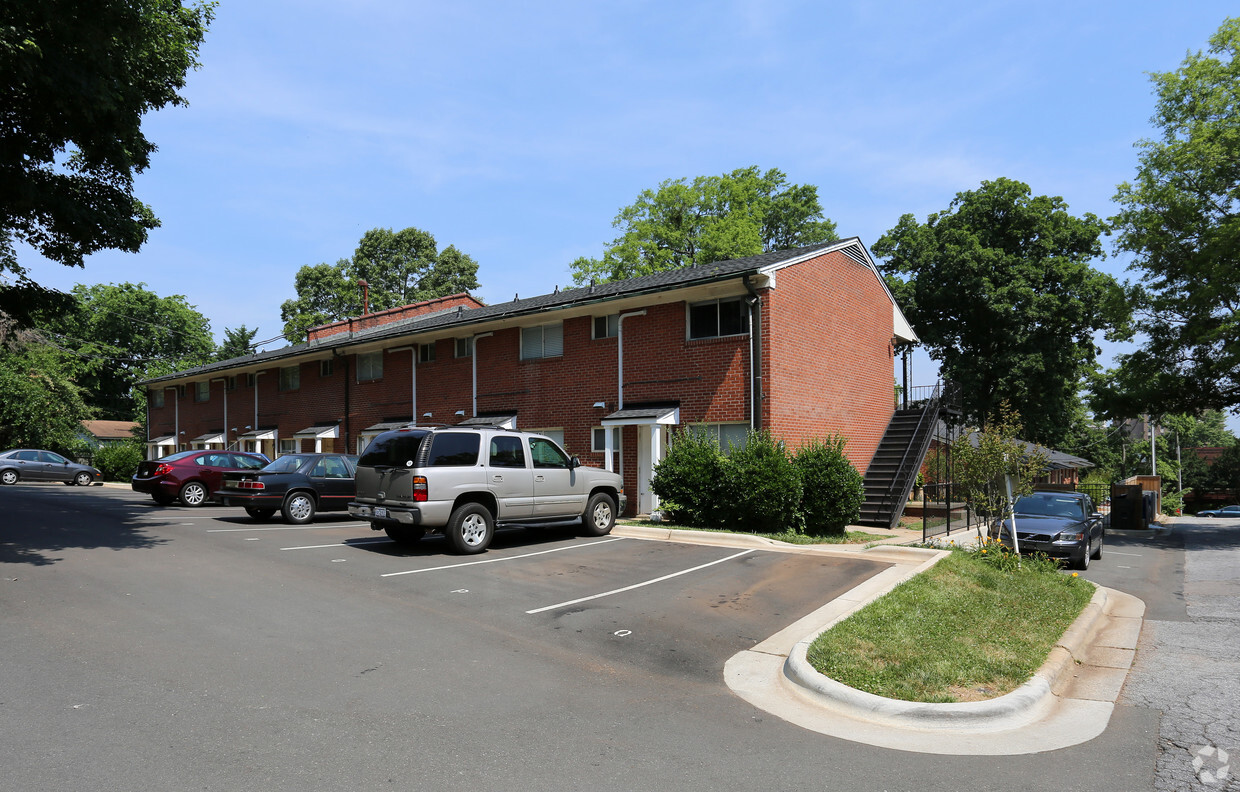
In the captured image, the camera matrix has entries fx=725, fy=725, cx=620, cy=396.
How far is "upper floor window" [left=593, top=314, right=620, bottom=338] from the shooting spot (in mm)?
18922

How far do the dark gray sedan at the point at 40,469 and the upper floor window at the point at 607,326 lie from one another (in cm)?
2706

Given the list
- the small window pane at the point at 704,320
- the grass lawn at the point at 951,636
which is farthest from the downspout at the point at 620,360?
the grass lawn at the point at 951,636

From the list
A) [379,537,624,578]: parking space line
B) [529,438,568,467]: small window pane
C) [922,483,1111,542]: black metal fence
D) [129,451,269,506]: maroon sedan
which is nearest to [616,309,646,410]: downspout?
[529,438,568,467]: small window pane

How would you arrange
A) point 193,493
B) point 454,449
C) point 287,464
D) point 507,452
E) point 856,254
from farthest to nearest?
point 856,254 < point 193,493 < point 287,464 < point 507,452 < point 454,449

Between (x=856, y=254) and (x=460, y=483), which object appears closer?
(x=460, y=483)

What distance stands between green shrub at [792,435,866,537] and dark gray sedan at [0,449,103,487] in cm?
3253

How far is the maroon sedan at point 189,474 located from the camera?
19.8 m

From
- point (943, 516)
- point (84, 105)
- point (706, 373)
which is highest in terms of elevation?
point (84, 105)

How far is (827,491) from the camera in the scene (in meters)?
14.5

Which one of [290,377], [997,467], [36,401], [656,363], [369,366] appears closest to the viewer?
[997,467]

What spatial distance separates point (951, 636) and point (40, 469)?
3703 cm

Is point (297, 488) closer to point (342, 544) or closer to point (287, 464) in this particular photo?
point (287, 464)

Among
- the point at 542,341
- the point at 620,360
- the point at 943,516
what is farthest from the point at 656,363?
the point at 943,516

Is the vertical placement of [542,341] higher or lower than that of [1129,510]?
higher
